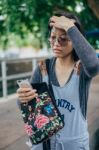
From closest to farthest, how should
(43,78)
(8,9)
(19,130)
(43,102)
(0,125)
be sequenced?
(43,102) → (43,78) → (19,130) → (0,125) → (8,9)

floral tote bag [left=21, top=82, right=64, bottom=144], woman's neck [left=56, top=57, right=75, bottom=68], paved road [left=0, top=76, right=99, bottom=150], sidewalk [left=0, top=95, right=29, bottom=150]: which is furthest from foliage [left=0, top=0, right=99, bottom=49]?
floral tote bag [left=21, top=82, right=64, bottom=144]

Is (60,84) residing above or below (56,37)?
below

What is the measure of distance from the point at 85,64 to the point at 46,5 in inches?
253

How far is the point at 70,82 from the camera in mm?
1979

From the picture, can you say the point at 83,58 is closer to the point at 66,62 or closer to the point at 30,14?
the point at 66,62

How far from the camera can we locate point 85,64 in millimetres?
1909

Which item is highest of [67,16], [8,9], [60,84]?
[8,9]

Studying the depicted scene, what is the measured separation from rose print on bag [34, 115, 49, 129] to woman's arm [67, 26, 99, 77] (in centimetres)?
32

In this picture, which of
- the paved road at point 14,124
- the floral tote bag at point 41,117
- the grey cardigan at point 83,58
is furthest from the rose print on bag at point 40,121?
the paved road at point 14,124

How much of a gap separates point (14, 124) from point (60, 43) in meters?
2.88

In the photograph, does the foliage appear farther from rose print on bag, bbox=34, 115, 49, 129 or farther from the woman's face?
rose print on bag, bbox=34, 115, 49, 129

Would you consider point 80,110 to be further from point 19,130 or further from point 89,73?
point 19,130

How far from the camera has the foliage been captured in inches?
305

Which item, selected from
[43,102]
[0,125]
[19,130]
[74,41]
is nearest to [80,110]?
[43,102]
